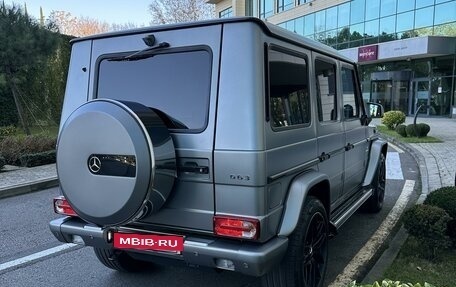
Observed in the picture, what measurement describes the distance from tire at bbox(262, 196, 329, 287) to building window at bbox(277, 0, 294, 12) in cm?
3846

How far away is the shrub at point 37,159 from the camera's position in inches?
372

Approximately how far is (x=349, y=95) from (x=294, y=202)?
222 centimetres

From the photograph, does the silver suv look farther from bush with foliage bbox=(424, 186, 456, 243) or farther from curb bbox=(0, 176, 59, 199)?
curb bbox=(0, 176, 59, 199)

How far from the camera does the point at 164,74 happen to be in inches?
117

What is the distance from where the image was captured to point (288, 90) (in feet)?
10.2

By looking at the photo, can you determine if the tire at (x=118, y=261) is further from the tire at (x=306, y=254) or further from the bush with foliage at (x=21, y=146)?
the bush with foliage at (x=21, y=146)

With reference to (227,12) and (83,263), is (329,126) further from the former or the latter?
(227,12)

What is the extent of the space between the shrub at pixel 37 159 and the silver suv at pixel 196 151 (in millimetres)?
6969

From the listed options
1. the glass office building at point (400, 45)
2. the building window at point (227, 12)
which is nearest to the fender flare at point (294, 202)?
the glass office building at point (400, 45)

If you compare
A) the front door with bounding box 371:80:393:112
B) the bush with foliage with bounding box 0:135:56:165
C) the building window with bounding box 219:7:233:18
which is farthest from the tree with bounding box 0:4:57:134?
the building window with bounding box 219:7:233:18

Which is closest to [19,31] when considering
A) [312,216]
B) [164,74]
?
[164,74]

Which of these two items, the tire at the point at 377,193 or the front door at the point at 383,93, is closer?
the tire at the point at 377,193

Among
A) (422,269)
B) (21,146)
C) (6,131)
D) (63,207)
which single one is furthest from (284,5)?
(63,207)

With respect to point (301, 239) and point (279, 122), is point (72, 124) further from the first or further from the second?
point (301, 239)
